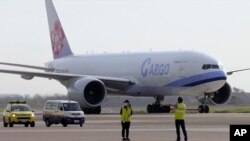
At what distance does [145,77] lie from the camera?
7088 centimetres

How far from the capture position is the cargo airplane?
6744cm

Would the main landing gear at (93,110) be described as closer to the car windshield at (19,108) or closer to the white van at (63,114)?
the white van at (63,114)

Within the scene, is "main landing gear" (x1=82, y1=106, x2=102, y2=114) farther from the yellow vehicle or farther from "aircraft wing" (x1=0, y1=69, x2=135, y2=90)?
the yellow vehicle

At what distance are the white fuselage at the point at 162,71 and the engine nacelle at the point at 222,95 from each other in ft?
14.8

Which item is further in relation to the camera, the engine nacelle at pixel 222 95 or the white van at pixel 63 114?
the engine nacelle at pixel 222 95

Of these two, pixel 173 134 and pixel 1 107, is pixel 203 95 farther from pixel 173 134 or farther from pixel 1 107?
pixel 1 107

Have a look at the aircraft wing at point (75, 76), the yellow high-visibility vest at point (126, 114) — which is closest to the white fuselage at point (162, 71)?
the aircraft wing at point (75, 76)

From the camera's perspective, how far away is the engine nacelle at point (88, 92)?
66375 mm

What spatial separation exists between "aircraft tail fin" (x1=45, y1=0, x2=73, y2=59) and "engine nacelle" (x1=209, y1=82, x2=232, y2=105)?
1595cm

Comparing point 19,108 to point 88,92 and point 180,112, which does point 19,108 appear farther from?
point 88,92

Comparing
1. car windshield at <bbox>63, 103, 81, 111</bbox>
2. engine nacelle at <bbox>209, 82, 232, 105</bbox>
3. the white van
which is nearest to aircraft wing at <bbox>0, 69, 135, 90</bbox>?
engine nacelle at <bbox>209, 82, 232, 105</bbox>

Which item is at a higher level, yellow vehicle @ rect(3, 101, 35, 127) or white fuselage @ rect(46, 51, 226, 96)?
white fuselage @ rect(46, 51, 226, 96)

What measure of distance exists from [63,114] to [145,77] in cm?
2337

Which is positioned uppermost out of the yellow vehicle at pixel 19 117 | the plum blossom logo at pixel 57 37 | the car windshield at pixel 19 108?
the plum blossom logo at pixel 57 37
